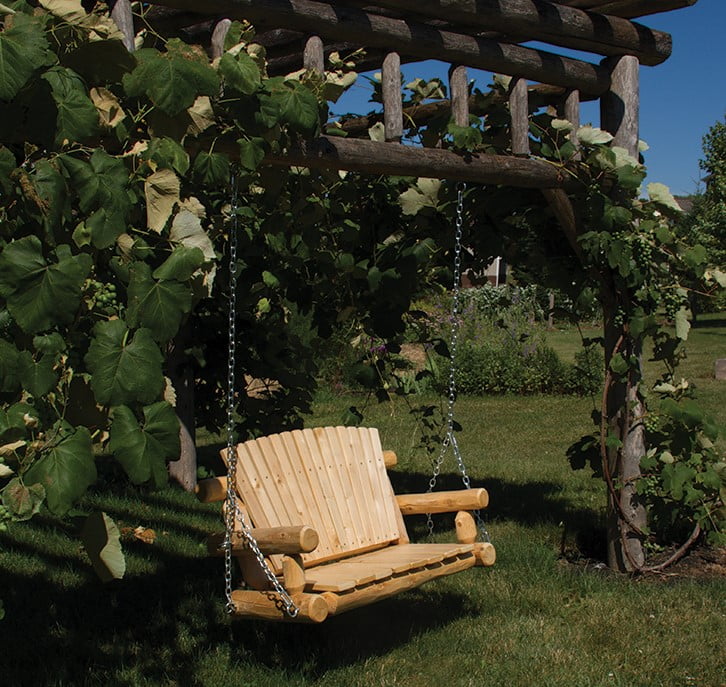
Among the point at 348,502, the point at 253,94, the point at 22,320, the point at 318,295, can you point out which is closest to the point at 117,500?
the point at 318,295

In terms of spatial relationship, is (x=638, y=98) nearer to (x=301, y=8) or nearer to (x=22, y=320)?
(x=301, y=8)

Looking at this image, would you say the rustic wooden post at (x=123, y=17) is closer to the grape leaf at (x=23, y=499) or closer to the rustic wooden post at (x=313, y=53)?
the rustic wooden post at (x=313, y=53)

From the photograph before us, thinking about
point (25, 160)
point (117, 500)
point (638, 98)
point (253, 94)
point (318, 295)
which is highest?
point (638, 98)

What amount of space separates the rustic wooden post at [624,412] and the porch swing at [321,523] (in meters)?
0.92

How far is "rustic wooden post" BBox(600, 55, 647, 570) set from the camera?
4844 mm

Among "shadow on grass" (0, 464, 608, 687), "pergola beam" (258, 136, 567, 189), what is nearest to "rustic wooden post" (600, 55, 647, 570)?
"pergola beam" (258, 136, 567, 189)

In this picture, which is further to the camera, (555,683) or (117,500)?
(117,500)

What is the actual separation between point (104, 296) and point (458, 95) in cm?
211

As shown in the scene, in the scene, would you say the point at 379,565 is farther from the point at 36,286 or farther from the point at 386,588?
the point at 36,286

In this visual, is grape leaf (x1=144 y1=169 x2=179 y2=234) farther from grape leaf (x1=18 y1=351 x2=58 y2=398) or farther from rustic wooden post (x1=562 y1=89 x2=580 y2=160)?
rustic wooden post (x1=562 y1=89 x2=580 y2=160)

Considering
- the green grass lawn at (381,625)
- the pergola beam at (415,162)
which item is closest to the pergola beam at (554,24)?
the pergola beam at (415,162)

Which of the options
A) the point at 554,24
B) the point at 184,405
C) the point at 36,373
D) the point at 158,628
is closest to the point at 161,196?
the point at 36,373

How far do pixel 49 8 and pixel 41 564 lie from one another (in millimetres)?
3376

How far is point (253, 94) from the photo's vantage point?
118 inches
